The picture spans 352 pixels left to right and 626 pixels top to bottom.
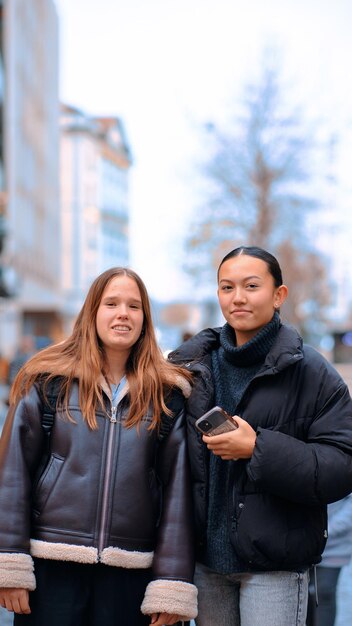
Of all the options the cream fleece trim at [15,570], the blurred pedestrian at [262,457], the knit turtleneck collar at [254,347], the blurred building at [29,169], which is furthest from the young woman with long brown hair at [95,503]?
the blurred building at [29,169]

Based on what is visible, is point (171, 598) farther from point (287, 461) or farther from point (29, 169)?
point (29, 169)

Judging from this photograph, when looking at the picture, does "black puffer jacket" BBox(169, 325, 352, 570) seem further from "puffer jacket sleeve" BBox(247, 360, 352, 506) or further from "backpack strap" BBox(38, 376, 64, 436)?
"backpack strap" BBox(38, 376, 64, 436)

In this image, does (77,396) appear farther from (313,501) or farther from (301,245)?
(301,245)

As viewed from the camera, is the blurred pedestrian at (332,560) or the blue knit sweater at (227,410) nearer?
the blue knit sweater at (227,410)

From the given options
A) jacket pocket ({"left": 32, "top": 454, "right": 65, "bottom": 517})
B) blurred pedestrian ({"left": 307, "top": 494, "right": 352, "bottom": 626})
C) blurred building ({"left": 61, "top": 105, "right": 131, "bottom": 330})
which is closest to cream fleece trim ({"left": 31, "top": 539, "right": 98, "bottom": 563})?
jacket pocket ({"left": 32, "top": 454, "right": 65, "bottom": 517})

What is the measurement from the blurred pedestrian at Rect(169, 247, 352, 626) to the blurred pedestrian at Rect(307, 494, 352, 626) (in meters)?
1.21

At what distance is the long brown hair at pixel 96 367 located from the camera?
3102mm

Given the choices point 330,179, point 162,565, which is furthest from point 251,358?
point 330,179

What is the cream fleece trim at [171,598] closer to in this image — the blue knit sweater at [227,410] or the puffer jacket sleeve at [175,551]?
the puffer jacket sleeve at [175,551]

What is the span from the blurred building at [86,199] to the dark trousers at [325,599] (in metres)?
76.7

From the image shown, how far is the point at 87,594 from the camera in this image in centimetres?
301

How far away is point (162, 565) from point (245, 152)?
64.9 ft

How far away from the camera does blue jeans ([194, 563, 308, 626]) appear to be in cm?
293


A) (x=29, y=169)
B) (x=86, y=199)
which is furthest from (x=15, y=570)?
(x=86, y=199)
